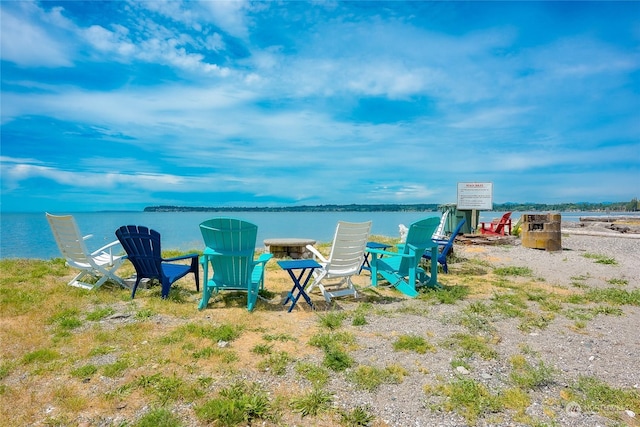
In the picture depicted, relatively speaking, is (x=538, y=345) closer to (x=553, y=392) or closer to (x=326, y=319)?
(x=553, y=392)

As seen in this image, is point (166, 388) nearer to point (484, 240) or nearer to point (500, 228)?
point (484, 240)

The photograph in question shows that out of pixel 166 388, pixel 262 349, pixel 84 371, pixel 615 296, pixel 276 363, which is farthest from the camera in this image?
pixel 615 296

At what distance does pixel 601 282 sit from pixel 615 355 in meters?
4.09

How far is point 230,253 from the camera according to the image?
5090 millimetres

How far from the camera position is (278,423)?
265cm

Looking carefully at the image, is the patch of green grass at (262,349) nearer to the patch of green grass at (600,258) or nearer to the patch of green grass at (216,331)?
the patch of green grass at (216,331)

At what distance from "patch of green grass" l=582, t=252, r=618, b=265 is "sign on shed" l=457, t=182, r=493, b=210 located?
408 centimetres

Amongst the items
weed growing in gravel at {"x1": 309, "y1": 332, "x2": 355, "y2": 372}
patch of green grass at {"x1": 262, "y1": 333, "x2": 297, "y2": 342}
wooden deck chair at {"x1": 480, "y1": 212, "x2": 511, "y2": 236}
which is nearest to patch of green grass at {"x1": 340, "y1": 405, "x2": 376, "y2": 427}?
weed growing in gravel at {"x1": 309, "y1": 332, "x2": 355, "y2": 372}

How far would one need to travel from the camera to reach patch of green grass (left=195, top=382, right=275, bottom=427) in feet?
8.73

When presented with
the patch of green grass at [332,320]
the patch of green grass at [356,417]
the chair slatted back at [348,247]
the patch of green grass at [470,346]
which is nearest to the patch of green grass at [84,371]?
the patch of green grass at [356,417]

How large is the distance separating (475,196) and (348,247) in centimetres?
1001

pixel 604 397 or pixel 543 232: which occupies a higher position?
pixel 543 232

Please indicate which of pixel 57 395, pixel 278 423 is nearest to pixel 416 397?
pixel 278 423

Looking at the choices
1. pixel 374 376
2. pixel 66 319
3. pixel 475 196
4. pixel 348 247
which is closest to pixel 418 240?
pixel 348 247
